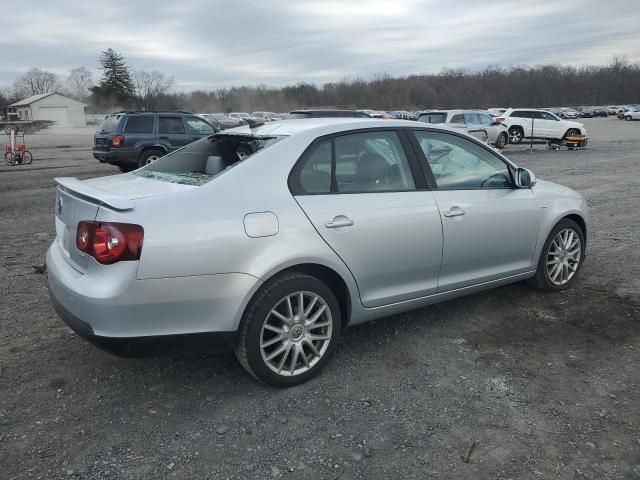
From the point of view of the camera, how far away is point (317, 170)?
336cm

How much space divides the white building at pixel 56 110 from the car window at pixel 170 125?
65282 millimetres

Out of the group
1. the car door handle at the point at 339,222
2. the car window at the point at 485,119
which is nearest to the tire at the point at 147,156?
the car door handle at the point at 339,222

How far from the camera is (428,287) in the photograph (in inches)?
149

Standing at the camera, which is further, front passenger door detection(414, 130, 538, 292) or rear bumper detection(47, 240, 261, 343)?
front passenger door detection(414, 130, 538, 292)

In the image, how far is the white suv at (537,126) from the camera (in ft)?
76.2

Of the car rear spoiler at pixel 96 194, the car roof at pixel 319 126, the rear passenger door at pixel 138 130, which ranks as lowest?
the car rear spoiler at pixel 96 194

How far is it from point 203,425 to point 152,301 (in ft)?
2.44

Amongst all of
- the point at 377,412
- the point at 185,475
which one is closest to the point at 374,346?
the point at 377,412

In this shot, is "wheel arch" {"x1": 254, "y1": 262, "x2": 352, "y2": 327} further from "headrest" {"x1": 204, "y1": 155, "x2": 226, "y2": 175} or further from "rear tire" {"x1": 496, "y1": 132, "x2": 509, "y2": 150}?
"rear tire" {"x1": 496, "y1": 132, "x2": 509, "y2": 150}

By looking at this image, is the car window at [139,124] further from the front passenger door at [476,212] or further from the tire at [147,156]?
the front passenger door at [476,212]

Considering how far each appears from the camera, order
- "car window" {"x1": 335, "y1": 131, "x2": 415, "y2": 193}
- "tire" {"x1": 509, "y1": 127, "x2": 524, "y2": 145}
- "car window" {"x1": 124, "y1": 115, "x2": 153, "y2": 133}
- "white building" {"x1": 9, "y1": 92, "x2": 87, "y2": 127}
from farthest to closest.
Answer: "white building" {"x1": 9, "y1": 92, "x2": 87, "y2": 127}
"tire" {"x1": 509, "y1": 127, "x2": 524, "y2": 145}
"car window" {"x1": 124, "y1": 115, "x2": 153, "y2": 133}
"car window" {"x1": 335, "y1": 131, "x2": 415, "y2": 193}

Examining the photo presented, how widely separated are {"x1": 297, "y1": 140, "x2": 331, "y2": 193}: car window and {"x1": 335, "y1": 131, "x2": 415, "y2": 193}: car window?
7 cm

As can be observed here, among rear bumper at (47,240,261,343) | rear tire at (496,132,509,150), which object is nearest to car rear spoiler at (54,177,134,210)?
rear bumper at (47,240,261,343)

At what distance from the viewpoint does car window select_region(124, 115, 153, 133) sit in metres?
13.7
